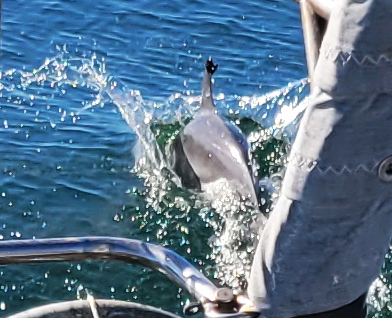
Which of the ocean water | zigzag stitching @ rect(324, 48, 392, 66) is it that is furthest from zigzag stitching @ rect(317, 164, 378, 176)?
the ocean water

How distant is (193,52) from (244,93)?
968 mm

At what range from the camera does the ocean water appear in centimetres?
607

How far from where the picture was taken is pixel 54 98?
8.30m

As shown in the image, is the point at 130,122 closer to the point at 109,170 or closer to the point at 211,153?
the point at 109,170

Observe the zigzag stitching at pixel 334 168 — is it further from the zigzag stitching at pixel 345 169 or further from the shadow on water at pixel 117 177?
the shadow on water at pixel 117 177

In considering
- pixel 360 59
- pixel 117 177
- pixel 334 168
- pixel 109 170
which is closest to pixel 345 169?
pixel 334 168

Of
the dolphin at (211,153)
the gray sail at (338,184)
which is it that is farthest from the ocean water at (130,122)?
the gray sail at (338,184)

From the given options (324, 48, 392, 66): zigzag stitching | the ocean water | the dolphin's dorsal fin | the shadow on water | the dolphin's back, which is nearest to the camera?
(324, 48, 392, 66): zigzag stitching

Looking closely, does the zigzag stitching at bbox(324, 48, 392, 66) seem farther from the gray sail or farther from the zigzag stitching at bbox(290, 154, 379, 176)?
the zigzag stitching at bbox(290, 154, 379, 176)

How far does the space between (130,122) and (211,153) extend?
38.2 inches

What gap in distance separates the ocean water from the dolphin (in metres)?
0.12

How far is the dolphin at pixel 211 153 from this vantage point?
23.3ft

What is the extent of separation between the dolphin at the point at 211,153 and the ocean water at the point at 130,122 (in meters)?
0.12

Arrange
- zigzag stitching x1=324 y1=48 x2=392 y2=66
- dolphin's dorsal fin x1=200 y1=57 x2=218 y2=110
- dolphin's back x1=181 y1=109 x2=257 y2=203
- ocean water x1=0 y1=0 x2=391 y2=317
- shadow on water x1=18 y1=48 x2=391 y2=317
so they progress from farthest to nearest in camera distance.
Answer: dolphin's dorsal fin x1=200 y1=57 x2=218 y2=110 < dolphin's back x1=181 y1=109 x2=257 y2=203 < ocean water x1=0 y1=0 x2=391 y2=317 < shadow on water x1=18 y1=48 x2=391 y2=317 < zigzag stitching x1=324 y1=48 x2=392 y2=66
